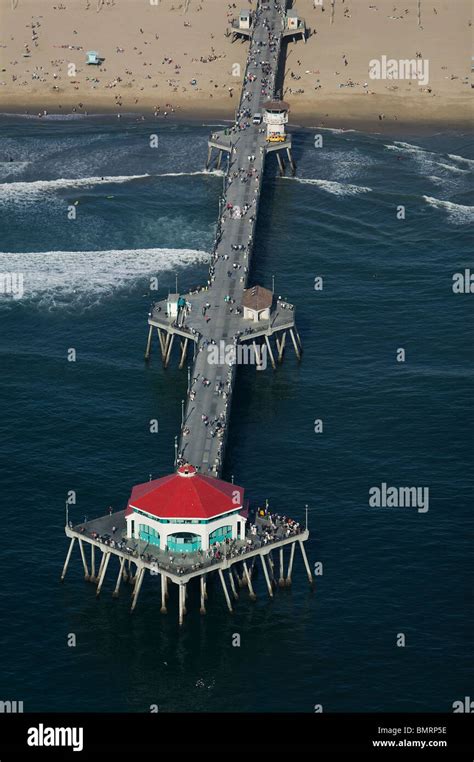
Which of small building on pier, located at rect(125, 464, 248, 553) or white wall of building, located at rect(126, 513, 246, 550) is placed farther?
white wall of building, located at rect(126, 513, 246, 550)

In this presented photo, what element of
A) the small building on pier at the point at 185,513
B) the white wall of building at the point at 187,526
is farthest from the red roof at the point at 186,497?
the white wall of building at the point at 187,526

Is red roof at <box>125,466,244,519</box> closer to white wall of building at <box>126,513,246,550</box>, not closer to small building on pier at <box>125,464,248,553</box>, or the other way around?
small building on pier at <box>125,464,248,553</box>

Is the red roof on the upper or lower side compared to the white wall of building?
upper

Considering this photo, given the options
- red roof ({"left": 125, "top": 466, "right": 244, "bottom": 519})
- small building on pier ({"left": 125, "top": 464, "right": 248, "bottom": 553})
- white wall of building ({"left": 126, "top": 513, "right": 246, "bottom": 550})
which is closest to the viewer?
red roof ({"left": 125, "top": 466, "right": 244, "bottom": 519})

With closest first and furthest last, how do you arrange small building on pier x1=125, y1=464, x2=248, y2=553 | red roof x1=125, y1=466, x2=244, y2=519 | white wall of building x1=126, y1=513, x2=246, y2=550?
red roof x1=125, y1=466, x2=244, y2=519 < small building on pier x1=125, y1=464, x2=248, y2=553 < white wall of building x1=126, y1=513, x2=246, y2=550

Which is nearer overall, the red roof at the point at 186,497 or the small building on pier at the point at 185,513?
the red roof at the point at 186,497

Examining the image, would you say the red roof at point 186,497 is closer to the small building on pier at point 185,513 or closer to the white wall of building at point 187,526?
the small building on pier at point 185,513

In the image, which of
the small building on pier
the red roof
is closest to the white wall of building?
the small building on pier
